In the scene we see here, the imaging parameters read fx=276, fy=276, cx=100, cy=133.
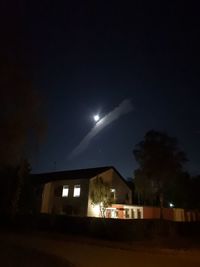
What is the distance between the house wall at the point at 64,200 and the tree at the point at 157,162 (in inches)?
279

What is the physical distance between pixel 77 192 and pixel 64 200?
2400mm

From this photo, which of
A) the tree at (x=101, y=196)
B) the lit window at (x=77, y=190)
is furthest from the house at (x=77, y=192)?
the tree at (x=101, y=196)

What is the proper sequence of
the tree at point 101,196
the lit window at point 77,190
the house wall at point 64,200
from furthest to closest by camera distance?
the lit window at point 77,190, the house wall at point 64,200, the tree at point 101,196

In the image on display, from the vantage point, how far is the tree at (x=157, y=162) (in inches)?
1256

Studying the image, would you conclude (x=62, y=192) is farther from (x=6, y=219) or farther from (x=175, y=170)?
(x=175, y=170)

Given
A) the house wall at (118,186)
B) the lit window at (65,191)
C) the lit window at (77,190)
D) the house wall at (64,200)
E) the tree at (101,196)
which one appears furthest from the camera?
the house wall at (118,186)

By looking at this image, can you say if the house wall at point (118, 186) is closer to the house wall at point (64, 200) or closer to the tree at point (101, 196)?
the house wall at point (64, 200)

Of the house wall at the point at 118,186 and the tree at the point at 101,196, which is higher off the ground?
the house wall at the point at 118,186

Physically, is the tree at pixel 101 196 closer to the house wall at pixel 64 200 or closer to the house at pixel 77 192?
the house at pixel 77 192

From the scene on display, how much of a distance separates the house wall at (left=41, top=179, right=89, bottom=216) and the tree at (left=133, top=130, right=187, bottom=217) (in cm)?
708

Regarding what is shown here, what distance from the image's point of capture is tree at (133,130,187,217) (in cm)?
3191

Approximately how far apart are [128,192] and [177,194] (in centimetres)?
822

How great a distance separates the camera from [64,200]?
35719mm

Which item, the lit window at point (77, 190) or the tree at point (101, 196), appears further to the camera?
the lit window at point (77, 190)
